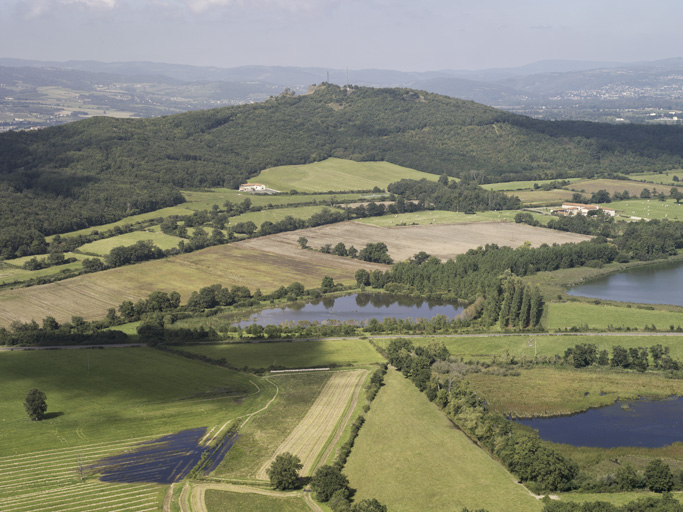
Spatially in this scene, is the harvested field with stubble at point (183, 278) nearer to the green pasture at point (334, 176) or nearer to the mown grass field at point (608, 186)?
the green pasture at point (334, 176)

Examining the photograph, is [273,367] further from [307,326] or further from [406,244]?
[406,244]

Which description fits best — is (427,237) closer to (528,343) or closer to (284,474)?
(528,343)

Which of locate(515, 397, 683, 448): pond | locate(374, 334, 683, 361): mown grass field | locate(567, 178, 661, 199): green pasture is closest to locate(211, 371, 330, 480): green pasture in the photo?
locate(374, 334, 683, 361): mown grass field

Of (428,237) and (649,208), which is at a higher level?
(649,208)

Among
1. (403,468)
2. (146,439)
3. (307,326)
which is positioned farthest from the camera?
(307,326)

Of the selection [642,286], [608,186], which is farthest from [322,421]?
[608,186]

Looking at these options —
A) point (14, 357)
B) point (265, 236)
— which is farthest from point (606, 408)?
point (265, 236)
